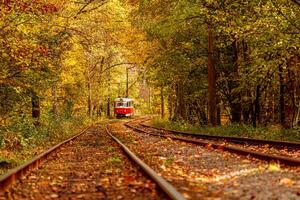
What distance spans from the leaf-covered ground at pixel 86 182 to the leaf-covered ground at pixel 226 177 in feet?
1.84

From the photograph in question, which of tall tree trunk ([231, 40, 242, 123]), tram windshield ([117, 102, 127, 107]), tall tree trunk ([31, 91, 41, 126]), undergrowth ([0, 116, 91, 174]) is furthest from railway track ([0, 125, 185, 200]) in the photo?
tram windshield ([117, 102, 127, 107])

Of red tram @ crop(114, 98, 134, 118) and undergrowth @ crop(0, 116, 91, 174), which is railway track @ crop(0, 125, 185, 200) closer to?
undergrowth @ crop(0, 116, 91, 174)

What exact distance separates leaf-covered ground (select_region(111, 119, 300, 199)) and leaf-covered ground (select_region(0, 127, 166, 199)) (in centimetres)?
56

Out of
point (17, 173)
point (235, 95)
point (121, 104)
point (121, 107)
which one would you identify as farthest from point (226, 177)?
point (121, 104)

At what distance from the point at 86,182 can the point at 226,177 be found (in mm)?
2474

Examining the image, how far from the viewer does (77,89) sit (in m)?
43.5

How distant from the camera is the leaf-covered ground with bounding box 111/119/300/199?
5941 mm

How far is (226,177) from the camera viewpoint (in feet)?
24.9

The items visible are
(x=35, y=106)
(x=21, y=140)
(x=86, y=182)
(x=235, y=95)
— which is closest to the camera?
(x=86, y=182)

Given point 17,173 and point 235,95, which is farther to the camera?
point 235,95

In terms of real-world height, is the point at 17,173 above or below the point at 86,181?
above

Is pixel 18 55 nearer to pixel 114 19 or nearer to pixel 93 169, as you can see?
pixel 93 169

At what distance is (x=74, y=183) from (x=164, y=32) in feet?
59.3

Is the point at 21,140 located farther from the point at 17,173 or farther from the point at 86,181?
the point at 86,181
